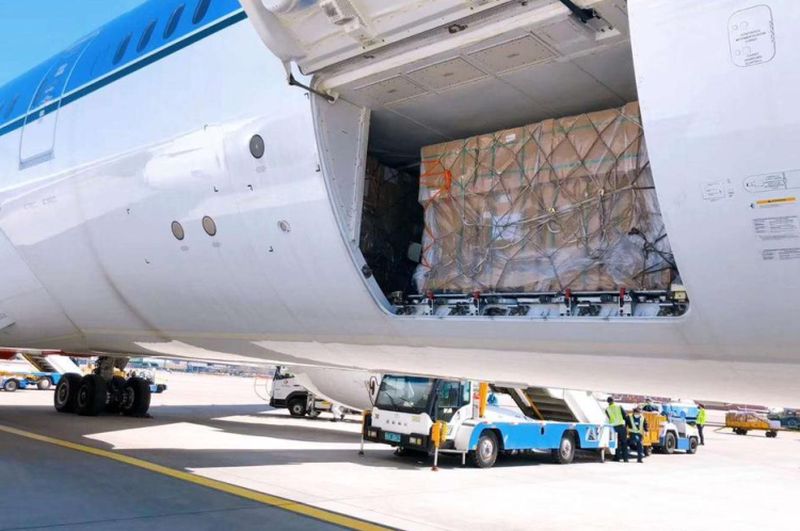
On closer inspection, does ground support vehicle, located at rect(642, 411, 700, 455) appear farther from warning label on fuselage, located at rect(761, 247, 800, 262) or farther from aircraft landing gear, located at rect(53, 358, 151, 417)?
warning label on fuselage, located at rect(761, 247, 800, 262)

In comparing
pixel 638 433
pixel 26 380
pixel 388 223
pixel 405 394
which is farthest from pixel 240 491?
pixel 26 380

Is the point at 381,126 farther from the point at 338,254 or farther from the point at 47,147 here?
the point at 47,147

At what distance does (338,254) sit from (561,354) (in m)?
1.59

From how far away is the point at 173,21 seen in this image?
649cm

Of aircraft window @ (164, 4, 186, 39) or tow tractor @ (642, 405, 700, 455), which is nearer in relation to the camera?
aircraft window @ (164, 4, 186, 39)

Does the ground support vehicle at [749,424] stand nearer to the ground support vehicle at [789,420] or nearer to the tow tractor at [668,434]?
the ground support vehicle at [789,420]

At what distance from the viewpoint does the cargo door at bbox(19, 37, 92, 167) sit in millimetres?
7746

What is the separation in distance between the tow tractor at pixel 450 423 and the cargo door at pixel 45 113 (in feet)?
24.2

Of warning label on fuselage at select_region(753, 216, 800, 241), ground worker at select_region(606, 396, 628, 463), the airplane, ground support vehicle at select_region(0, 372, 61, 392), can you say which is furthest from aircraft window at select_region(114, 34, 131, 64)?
ground support vehicle at select_region(0, 372, 61, 392)

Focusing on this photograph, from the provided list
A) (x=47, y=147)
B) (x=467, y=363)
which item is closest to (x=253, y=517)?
(x=467, y=363)

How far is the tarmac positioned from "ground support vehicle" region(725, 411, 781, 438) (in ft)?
45.2

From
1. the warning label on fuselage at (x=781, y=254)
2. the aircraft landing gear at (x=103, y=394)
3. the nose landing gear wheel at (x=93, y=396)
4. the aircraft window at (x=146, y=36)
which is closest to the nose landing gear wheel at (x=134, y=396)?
the aircraft landing gear at (x=103, y=394)

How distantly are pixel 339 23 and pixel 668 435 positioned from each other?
17.3 metres

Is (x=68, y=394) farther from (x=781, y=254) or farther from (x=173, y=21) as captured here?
(x=781, y=254)
